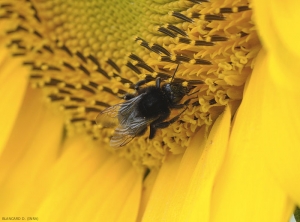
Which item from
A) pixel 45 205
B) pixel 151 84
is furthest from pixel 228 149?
pixel 45 205

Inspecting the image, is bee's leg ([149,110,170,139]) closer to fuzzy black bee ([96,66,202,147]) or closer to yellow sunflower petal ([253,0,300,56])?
fuzzy black bee ([96,66,202,147])

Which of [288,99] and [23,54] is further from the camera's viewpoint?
[23,54]

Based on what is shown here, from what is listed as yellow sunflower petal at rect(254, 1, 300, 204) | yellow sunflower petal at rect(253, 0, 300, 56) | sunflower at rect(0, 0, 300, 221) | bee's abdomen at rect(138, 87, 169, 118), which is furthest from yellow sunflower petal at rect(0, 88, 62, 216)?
yellow sunflower petal at rect(253, 0, 300, 56)

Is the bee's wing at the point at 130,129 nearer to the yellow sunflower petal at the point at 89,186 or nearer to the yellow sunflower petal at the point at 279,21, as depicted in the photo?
the yellow sunflower petal at the point at 89,186

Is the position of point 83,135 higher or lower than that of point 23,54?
lower

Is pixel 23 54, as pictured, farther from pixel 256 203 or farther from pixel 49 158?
pixel 256 203

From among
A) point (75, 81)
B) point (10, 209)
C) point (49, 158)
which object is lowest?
point (10, 209)
